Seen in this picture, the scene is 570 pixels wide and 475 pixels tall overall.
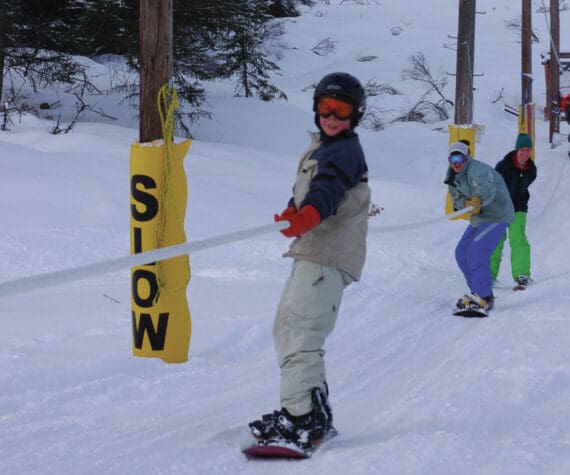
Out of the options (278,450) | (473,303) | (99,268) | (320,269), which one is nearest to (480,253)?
(473,303)

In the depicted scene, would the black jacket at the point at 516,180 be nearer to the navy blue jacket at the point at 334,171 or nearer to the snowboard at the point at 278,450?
the navy blue jacket at the point at 334,171

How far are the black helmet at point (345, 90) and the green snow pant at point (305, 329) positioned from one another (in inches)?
28.5

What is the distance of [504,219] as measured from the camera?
761 cm

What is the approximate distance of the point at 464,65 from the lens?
53.8ft

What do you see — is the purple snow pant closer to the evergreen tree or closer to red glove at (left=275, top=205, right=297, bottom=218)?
red glove at (left=275, top=205, right=297, bottom=218)

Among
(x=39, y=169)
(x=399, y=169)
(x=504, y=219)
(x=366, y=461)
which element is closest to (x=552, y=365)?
(x=366, y=461)

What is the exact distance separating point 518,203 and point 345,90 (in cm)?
560

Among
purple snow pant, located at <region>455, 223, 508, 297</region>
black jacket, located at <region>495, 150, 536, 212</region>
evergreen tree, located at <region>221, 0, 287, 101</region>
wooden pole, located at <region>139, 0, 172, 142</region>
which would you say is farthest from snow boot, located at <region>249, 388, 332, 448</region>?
evergreen tree, located at <region>221, 0, 287, 101</region>

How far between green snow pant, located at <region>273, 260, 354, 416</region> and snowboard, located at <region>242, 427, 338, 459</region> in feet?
0.46

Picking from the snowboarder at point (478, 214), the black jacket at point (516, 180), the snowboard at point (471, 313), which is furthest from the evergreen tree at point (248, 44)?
the snowboard at point (471, 313)

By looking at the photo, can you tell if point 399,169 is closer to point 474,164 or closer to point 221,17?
point 221,17

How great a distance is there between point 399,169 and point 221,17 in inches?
206

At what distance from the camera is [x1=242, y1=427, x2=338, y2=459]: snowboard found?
3.65 meters

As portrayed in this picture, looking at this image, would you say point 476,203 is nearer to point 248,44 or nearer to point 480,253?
point 480,253
